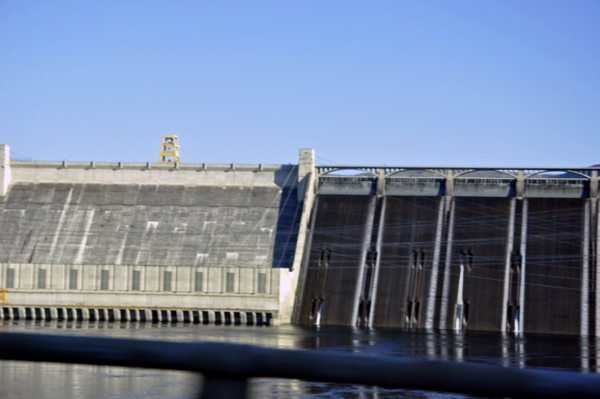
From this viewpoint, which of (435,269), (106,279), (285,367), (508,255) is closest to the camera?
(285,367)

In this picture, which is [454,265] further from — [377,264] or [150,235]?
[150,235]

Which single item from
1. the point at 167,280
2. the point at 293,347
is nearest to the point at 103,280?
→ the point at 167,280

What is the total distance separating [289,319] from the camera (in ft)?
208

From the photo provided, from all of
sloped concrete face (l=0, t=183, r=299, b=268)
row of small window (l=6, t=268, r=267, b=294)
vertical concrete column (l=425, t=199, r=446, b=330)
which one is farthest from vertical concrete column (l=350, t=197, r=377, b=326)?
row of small window (l=6, t=268, r=267, b=294)

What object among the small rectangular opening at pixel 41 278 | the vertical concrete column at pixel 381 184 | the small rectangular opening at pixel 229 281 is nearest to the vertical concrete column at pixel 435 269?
the vertical concrete column at pixel 381 184

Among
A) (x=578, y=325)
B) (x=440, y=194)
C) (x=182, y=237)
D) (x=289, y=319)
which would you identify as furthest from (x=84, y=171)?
(x=578, y=325)

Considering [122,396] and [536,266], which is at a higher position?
[536,266]

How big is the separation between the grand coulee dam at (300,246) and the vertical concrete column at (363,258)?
122mm

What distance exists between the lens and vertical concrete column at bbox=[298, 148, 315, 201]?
244ft

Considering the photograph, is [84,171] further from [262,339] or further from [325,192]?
[262,339]

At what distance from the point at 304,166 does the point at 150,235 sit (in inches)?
664

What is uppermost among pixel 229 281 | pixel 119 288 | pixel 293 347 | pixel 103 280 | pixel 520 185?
pixel 520 185

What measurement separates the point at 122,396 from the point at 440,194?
5016 centimetres

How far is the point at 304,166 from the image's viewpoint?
7500 cm
